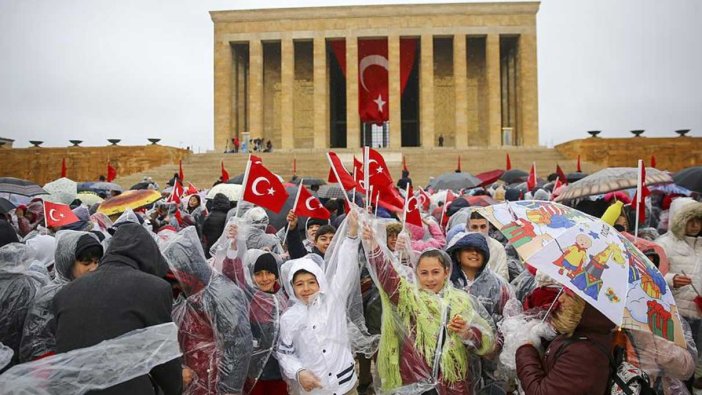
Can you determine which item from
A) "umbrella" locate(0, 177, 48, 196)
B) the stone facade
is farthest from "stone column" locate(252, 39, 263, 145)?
"umbrella" locate(0, 177, 48, 196)

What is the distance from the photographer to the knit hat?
3.71 metres

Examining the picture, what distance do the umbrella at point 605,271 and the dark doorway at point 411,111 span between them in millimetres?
31693

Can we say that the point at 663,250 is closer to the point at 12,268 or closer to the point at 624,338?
the point at 624,338

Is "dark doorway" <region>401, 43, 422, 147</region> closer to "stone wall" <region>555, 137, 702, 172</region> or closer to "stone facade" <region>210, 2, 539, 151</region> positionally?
"stone facade" <region>210, 2, 539, 151</region>

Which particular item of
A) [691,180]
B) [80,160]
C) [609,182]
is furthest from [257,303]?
[80,160]

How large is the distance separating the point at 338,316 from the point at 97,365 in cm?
154

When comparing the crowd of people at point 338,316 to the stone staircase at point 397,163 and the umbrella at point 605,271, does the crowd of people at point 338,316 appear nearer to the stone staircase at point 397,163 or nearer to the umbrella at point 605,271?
the umbrella at point 605,271

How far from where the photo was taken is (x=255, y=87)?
3039 centimetres

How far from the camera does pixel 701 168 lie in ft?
27.7

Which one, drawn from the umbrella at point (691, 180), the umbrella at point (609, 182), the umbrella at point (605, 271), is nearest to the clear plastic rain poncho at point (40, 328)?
the umbrella at point (605, 271)

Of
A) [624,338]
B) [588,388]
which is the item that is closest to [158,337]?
[588,388]

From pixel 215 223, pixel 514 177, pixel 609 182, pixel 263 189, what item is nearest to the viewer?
pixel 263 189

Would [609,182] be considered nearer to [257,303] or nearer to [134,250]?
[257,303]

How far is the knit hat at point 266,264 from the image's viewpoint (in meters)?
3.71
